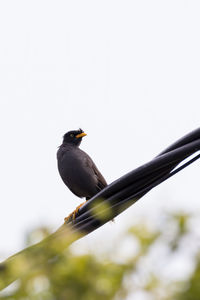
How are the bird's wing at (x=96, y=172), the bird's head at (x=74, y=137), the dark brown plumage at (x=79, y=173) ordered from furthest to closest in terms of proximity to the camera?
the bird's head at (x=74, y=137) < the bird's wing at (x=96, y=172) < the dark brown plumage at (x=79, y=173)

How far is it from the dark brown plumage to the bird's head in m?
Result: 0.51

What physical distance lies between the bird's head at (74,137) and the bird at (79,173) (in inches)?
18.9

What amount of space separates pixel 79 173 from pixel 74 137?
1.17 metres

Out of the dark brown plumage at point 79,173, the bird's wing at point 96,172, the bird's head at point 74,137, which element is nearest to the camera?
the dark brown plumage at point 79,173

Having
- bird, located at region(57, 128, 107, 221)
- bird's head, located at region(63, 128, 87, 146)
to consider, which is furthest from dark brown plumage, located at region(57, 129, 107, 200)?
bird's head, located at region(63, 128, 87, 146)

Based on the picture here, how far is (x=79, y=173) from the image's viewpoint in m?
7.62

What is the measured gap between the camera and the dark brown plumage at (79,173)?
761 cm

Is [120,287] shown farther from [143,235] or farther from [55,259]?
[55,259]

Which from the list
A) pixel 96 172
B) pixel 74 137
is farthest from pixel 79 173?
pixel 74 137

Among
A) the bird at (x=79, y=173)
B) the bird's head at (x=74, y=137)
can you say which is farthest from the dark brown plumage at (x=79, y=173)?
the bird's head at (x=74, y=137)

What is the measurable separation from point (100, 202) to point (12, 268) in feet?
6.00

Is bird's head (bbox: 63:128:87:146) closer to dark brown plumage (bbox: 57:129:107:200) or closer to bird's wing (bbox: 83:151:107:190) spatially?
dark brown plumage (bbox: 57:129:107:200)

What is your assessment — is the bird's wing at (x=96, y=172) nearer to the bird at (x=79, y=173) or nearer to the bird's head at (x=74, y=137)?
the bird at (x=79, y=173)

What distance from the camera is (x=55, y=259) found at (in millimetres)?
1728
